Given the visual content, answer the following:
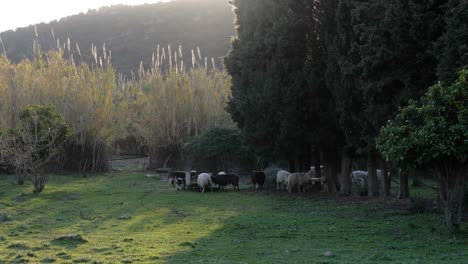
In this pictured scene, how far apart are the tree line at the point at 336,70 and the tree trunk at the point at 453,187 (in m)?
0.18

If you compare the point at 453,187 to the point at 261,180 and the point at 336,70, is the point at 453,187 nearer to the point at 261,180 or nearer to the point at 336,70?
the point at 336,70

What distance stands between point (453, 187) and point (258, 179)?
16.7 meters

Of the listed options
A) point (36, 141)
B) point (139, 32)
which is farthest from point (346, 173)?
point (139, 32)

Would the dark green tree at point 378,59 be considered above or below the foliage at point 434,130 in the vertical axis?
above

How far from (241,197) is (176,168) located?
58.1 feet

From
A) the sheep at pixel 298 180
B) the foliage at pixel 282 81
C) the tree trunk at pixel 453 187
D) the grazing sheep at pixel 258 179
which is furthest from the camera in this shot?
the grazing sheep at pixel 258 179

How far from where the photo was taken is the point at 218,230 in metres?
14.7

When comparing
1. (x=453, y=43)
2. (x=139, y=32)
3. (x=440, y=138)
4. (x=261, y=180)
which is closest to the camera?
(x=440, y=138)

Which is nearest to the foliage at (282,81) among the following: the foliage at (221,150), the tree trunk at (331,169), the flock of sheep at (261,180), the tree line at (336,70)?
the tree line at (336,70)

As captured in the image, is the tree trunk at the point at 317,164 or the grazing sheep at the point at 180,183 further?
the grazing sheep at the point at 180,183

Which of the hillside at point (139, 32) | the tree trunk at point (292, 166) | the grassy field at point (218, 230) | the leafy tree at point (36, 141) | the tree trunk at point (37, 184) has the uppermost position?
the hillside at point (139, 32)

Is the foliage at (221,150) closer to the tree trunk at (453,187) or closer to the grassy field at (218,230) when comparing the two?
the grassy field at (218,230)

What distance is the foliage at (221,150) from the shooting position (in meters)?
35.8

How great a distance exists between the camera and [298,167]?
2892 centimetres
